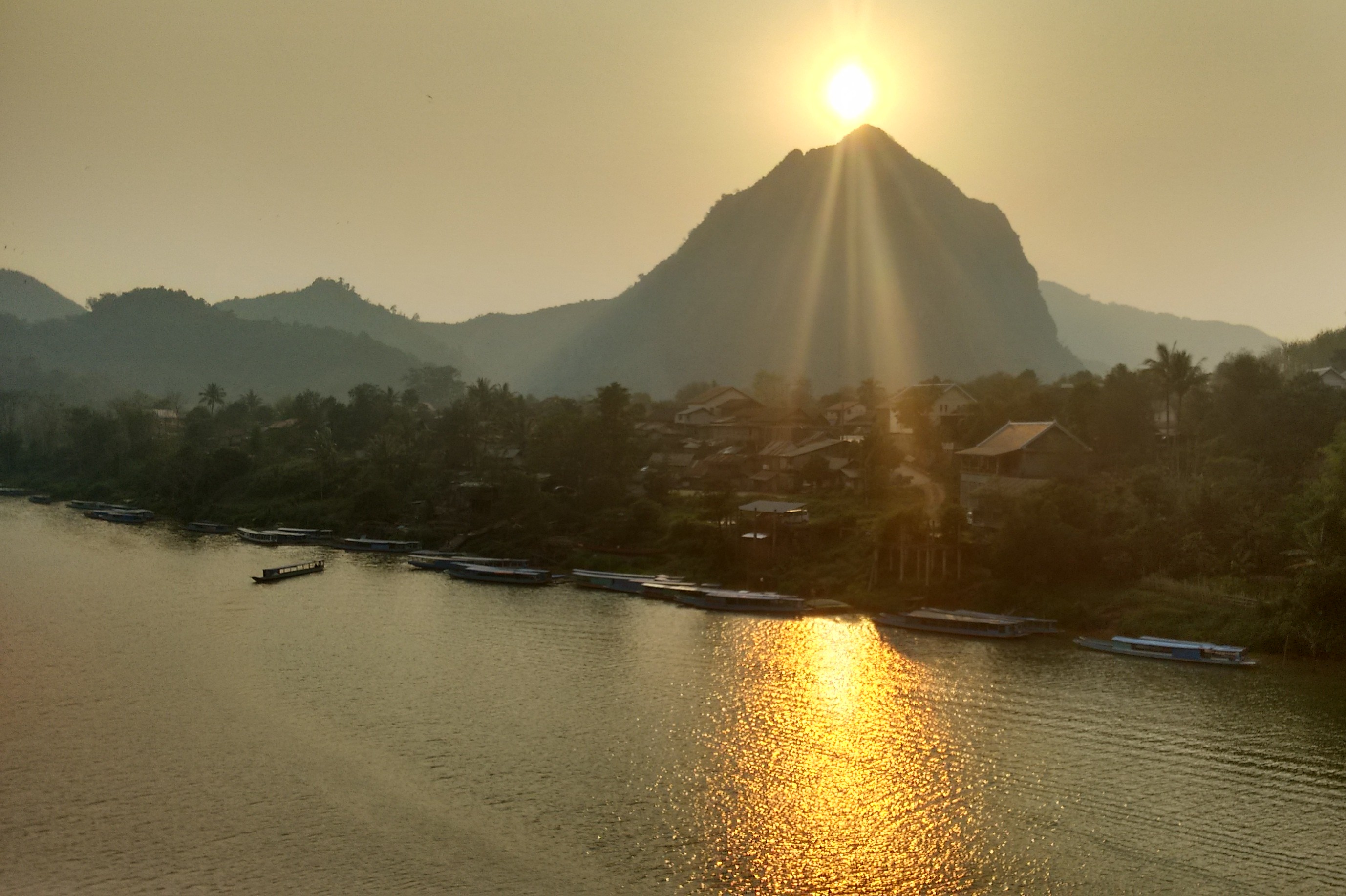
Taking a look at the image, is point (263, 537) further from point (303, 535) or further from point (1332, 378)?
point (1332, 378)

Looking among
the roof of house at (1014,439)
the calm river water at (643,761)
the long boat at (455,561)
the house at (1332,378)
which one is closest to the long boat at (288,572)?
the long boat at (455,561)

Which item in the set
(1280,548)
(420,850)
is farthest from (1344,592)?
(420,850)

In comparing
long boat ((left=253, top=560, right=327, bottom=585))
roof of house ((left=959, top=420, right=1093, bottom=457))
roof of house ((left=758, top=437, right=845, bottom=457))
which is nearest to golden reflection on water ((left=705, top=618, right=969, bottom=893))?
roof of house ((left=959, top=420, right=1093, bottom=457))

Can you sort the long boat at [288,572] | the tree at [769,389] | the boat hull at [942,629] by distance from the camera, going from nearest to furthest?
the boat hull at [942,629], the long boat at [288,572], the tree at [769,389]

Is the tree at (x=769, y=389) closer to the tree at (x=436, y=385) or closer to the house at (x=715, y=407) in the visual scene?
the house at (x=715, y=407)

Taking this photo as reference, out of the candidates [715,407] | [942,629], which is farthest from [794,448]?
[942,629]

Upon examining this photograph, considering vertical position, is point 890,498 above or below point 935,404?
below

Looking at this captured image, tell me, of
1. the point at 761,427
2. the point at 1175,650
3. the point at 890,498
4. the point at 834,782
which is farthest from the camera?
the point at 761,427
